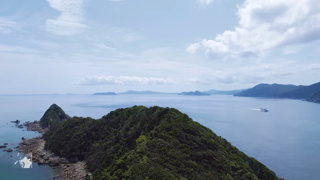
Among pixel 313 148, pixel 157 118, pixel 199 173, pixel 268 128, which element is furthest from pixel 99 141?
pixel 268 128

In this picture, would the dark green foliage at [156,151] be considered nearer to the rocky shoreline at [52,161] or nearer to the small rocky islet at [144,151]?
the small rocky islet at [144,151]

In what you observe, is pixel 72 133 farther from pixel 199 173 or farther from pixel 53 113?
pixel 53 113

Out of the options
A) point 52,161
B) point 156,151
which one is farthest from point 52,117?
point 156,151

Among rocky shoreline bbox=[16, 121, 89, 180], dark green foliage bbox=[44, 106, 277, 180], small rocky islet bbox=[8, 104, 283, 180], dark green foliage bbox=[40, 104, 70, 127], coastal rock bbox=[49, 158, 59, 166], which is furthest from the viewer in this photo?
dark green foliage bbox=[40, 104, 70, 127]

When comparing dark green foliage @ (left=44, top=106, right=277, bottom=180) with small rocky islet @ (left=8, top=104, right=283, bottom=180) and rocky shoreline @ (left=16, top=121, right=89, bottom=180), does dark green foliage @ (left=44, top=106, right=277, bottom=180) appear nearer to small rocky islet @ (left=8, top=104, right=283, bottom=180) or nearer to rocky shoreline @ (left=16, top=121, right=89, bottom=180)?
small rocky islet @ (left=8, top=104, right=283, bottom=180)

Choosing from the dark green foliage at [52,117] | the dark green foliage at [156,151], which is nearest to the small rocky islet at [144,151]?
the dark green foliage at [156,151]

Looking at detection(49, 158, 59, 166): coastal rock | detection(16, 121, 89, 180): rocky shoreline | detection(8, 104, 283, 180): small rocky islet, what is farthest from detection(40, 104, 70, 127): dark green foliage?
detection(49, 158, 59, 166): coastal rock

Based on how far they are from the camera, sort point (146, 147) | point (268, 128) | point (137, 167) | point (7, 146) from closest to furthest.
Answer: point (137, 167) < point (146, 147) < point (7, 146) < point (268, 128)

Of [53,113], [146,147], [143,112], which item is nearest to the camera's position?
[146,147]
